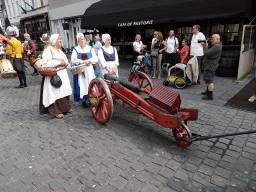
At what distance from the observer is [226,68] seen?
7.18m

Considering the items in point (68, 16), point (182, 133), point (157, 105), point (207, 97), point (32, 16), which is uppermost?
point (32, 16)

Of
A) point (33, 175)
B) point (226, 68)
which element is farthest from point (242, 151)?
point (226, 68)

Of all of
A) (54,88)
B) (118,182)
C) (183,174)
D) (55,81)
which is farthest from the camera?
(54,88)

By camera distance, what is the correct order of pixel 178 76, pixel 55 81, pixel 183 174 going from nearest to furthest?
1. pixel 183 174
2. pixel 55 81
3. pixel 178 76

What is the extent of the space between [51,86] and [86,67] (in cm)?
90

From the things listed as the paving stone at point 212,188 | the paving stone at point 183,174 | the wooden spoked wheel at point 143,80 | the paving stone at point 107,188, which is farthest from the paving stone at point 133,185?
the wooden spoked wheel at point 143,80

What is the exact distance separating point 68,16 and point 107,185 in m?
17.7

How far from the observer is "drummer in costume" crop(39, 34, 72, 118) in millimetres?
3826

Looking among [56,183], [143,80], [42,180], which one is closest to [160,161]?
[56,183]

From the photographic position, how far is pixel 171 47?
766cm

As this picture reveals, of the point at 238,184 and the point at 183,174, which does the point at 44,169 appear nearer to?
the point at 183,174

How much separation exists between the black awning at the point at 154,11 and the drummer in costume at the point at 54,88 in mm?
5477

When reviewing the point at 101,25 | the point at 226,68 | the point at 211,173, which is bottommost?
the point at 211,173

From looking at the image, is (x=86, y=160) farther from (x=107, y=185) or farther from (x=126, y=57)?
(x=126, y=57)
